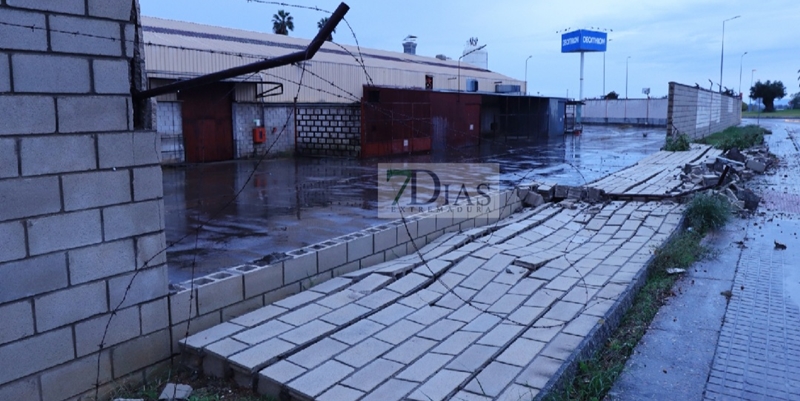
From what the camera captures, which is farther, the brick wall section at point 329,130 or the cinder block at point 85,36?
the brick wall section at point 329,130

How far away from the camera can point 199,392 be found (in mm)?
4086

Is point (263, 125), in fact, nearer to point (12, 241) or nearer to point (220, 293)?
point (220, 293)

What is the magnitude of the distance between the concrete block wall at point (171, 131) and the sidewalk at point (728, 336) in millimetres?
14204

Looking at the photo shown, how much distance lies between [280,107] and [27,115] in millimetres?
17294

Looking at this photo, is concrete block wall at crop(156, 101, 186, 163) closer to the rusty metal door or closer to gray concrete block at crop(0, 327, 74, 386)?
the rusty metal door

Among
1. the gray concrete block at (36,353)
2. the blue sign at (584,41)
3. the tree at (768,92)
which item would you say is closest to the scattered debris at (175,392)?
the gray concrete block at (36,353)

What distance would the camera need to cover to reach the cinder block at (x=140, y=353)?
4.11 m

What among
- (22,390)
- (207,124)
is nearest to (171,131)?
(207,124)

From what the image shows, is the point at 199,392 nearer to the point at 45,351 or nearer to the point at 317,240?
the point at 45,351

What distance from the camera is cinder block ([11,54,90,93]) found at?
11.5ft

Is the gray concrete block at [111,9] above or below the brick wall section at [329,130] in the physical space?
above

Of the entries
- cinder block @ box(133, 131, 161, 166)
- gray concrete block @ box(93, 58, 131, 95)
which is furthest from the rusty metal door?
gray concrete block @ box(93, 58, 131, 95)

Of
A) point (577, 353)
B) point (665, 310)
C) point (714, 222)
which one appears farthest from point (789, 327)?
point (714, 222)

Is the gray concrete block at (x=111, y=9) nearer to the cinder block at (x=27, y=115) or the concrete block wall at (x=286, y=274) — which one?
the cinder block at (x=27, y=115)
